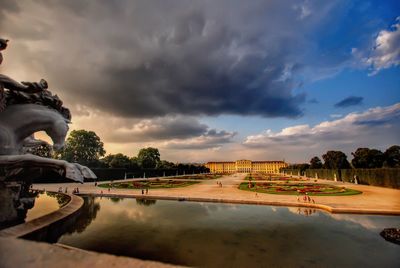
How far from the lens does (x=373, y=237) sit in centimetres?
948

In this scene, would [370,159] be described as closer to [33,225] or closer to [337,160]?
[337,160]

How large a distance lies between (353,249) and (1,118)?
12.1 meters

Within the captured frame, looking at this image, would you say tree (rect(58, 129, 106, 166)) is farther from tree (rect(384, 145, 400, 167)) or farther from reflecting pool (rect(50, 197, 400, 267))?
tree (rect(384, 145, 400, 167))

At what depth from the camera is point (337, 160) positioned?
63.3 m

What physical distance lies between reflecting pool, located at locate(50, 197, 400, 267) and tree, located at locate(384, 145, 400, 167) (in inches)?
2014

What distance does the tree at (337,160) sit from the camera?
206ft

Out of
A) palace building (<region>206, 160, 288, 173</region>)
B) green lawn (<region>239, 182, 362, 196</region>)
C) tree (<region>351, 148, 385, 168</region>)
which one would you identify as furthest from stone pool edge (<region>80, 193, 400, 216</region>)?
palace building (<region>206, 160, 288, 173</region>)

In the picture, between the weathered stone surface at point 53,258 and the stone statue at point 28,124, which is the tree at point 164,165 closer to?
the stone statue at point 28,124

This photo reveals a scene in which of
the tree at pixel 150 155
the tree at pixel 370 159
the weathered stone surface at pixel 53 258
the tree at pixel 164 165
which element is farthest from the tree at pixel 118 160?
the tree at pixel 370 159

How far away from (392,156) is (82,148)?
73.2m

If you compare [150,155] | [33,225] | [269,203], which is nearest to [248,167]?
[150,155]

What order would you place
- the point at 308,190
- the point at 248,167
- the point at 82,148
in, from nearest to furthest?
the point at 308,190
the point at 82,148
the point at 248,167

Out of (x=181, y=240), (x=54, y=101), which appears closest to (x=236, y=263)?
(x=181, y=240)

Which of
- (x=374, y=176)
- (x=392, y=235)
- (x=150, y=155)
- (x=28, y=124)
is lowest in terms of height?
(x=392, y=235)
